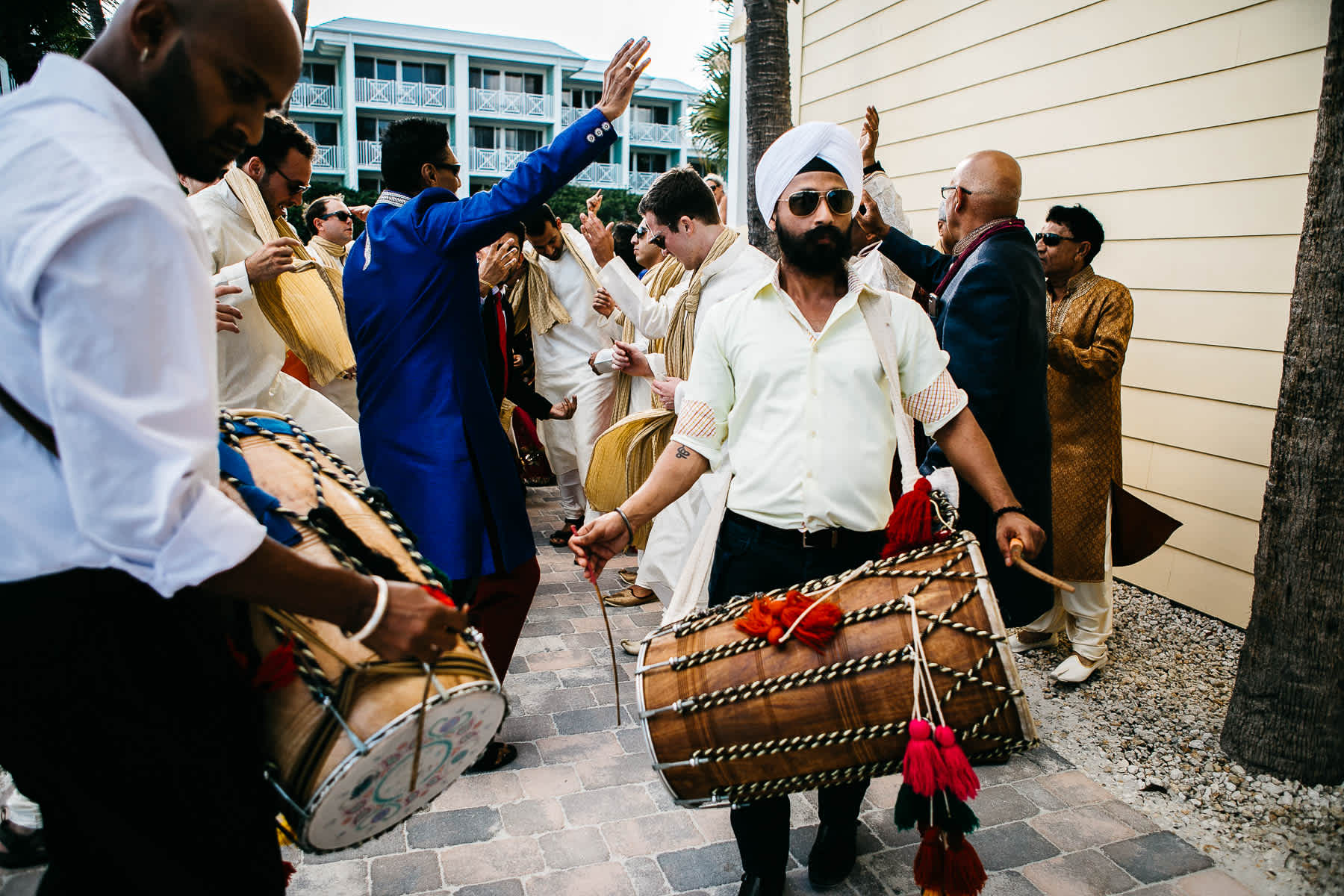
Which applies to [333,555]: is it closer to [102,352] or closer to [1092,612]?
[102,352]

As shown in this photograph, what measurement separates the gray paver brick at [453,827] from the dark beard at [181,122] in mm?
2275

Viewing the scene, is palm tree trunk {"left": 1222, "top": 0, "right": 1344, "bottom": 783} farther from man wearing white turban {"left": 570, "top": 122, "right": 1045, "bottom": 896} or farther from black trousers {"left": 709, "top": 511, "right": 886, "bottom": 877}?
black trousers {"left": 709, "top": 511, "right": 886, "bottom": 877}

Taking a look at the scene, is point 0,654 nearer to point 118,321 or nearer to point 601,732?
point 118,321

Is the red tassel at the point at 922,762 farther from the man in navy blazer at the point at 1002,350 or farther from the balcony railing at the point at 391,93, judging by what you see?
the balcony railing at the point at 391,93

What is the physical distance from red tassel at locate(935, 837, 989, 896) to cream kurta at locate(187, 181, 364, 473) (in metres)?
2.94

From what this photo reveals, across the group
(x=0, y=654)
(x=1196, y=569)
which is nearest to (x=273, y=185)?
(x=0, y=654)

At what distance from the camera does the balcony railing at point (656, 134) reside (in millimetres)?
43469

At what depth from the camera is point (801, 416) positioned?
2387 mm

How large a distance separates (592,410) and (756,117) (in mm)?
2827

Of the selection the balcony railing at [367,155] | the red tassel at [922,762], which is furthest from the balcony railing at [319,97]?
the red tassel at [922,762]

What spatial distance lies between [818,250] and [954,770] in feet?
4.64

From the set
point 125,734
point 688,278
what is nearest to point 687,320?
point 688,278

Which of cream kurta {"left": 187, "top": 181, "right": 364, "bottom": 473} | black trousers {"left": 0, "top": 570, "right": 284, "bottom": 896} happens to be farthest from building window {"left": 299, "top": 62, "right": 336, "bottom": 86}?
black trousers {"left": 0, "top": 570, "right": 284, "bottom": 896}

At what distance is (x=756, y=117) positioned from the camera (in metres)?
7.05
